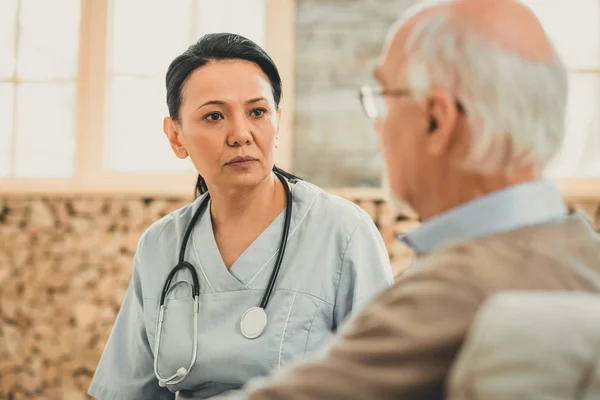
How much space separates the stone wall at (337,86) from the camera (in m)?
3.04

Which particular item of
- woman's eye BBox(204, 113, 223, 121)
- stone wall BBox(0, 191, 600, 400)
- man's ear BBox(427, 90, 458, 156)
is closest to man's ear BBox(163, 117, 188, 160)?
woman's eye BBox(204, 113, 223, 121)

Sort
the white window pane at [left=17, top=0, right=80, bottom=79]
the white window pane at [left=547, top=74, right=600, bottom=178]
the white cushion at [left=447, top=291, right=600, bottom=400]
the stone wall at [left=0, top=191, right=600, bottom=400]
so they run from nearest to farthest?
the white cushion at [left=447, top=291, right=600, bottom=400]
the white window pane at [left=547, top=74, right=600, bottom=178]
the stone wall at [left=0, top=191, right=600, bottom=400]
the white window pane at [left=17, top=0, right=80, bottom=79]

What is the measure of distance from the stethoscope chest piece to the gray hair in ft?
2.37

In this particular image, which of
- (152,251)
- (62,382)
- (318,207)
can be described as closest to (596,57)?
(318,207)

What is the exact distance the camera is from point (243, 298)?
1542mm

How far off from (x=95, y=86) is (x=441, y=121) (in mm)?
2748

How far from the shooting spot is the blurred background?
3.05 m

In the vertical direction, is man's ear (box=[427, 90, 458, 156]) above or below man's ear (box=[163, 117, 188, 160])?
above

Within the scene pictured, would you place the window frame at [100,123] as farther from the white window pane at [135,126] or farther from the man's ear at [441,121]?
the man's ear at [441,121]

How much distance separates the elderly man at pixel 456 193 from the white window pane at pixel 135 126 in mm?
2520

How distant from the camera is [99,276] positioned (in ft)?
10.6

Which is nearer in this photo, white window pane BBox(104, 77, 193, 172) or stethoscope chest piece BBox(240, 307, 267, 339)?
stethoscope chest piece BBox(240, 307, 267, 339)

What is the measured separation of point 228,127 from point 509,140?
2.87 feet

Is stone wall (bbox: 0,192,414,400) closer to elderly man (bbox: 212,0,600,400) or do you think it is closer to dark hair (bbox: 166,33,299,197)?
dark hair (bbox: 166,33,299,197)
